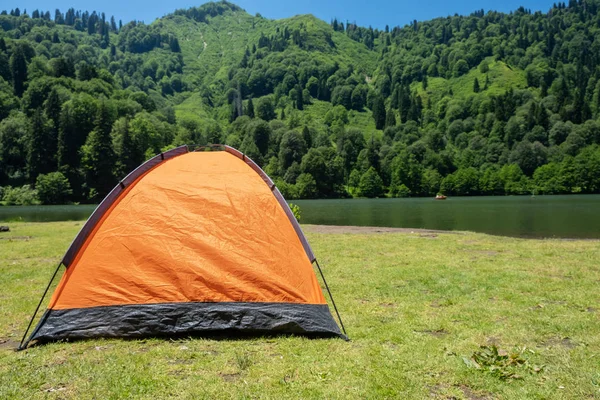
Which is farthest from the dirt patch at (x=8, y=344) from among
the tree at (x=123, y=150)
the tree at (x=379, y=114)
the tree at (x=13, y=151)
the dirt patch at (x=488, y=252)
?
the tree at (x=379, y=114)

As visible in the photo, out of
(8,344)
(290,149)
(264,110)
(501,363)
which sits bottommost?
(8,344)

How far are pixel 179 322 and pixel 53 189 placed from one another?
91667 millimetres

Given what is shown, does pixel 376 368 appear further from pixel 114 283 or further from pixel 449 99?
pixel 449 99

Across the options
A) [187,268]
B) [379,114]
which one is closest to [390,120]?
[379,114]

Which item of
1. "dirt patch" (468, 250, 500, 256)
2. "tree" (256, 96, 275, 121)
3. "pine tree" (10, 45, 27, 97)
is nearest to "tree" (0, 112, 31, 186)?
"pine tree" (10, 45, 27, 97)

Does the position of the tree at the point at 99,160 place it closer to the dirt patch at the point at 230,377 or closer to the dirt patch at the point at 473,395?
the dirt patch at the point at 230,377

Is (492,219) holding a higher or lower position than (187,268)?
lower

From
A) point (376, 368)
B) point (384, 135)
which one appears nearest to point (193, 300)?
point (376, 368)

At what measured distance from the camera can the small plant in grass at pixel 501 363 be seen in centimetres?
488

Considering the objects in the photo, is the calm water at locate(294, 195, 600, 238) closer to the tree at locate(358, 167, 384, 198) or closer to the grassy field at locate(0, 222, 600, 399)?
the grassy field at locate(0, 222, 600, 399)

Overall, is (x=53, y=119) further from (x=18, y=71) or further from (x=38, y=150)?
(x=18, y=71)

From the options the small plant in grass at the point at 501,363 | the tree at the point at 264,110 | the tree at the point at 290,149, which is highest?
the tree at the point at 264,110

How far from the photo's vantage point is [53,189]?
8400cm

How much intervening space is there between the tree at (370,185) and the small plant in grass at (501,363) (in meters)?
108
